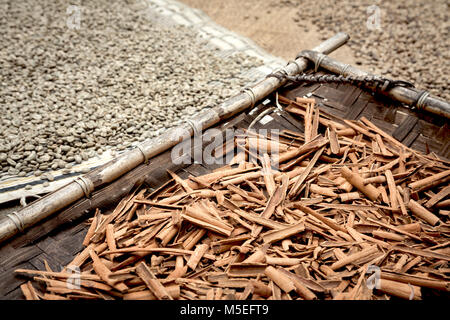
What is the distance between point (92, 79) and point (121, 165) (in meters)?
1.67

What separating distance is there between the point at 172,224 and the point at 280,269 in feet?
1.64

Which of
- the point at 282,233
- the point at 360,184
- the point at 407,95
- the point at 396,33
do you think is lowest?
the point at 282,233

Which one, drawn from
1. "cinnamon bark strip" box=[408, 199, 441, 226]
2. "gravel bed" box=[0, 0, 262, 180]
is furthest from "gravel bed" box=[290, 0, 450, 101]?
"cinnamon bark strip" box=[408, 199, 441, 226]

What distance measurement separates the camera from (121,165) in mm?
1857

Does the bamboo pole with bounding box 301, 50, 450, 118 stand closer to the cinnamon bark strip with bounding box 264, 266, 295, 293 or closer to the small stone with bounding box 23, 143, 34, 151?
the cinnamon bark strip with bounding box 264, 266, 295, 293

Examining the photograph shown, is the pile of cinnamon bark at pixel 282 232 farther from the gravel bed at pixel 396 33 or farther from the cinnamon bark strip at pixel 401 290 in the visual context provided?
the gravel bed at pixel 396 33

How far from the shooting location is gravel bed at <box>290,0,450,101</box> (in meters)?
3.89

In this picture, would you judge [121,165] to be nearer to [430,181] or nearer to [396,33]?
[430,181]

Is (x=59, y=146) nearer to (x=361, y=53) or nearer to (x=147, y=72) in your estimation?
(x=147, y=72)

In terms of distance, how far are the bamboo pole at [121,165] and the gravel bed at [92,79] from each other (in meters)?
0.83

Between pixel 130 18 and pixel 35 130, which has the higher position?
pixel 130 18

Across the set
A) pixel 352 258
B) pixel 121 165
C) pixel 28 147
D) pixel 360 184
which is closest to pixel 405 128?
pixel 360 184

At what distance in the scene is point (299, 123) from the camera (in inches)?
91.5
